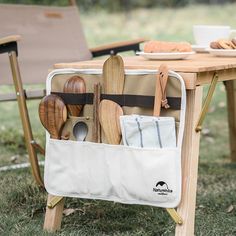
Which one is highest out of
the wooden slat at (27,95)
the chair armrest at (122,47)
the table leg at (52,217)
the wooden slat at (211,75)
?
the wooden slat at (211,75)

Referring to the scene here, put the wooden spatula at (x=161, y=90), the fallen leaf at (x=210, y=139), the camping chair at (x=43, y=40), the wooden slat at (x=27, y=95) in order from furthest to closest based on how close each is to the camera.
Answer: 1. the fallen leaf at (x=210, y=139)
2. the camping chair at (x=43, y=40)
3. the wooden slat at (x=27, y=95)
4. the wooden spatula at (x=161, y=90)

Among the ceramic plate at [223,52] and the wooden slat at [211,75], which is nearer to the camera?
the wooden slat at [211,75]

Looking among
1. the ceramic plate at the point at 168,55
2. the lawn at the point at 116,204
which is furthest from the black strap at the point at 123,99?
the lawn at the point at 116,204

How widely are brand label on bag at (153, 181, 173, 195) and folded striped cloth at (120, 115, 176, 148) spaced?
0.40ft

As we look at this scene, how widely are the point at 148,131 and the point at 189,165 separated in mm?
172

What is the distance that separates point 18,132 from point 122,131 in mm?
2069

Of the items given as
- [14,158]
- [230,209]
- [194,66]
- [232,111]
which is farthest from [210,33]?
[14,158]

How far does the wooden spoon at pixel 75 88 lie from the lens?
7.56ft

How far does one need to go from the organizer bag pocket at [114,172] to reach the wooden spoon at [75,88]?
0.11m

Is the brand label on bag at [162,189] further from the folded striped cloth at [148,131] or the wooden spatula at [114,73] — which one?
the wooden spatula at [114,73]

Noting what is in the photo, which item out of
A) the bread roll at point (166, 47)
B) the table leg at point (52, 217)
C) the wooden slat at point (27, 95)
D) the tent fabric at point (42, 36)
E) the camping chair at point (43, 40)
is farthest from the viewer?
the tent fabric at point (42, 36)

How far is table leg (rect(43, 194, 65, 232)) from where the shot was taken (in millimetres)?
2416

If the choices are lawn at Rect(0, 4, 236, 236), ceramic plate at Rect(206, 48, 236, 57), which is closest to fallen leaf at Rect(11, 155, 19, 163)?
lawn at Rect(0, 4, 236, 236)

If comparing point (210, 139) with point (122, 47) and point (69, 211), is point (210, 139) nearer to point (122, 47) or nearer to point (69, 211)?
point (122, 47)
